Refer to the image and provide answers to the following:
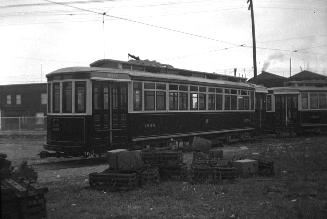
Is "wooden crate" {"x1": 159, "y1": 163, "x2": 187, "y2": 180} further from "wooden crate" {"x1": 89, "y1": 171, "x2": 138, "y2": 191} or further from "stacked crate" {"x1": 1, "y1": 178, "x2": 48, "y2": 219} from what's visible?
"stacked crate" {"x1": 1, "y1": 178, "x2": 48, "y2": 219}

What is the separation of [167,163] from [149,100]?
6539 mm

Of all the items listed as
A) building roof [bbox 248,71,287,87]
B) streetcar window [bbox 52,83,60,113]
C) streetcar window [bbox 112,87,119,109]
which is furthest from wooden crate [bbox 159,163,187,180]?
building roof [bbox 248,71,287,87]

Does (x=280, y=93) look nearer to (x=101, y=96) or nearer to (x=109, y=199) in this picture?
(x=101, y=96)

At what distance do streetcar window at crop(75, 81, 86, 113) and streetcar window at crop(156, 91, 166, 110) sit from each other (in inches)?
146

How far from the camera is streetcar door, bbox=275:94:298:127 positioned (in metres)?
27.6

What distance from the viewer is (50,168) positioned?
13688 mm

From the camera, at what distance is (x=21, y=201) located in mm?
6539

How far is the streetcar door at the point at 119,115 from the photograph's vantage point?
49.6ft

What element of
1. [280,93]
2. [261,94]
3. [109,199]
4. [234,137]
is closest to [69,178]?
[109,199]

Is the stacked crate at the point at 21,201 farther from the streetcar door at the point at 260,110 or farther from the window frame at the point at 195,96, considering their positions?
the streetcar door at the point at 260,110

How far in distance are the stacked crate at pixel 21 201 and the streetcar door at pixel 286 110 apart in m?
23.0

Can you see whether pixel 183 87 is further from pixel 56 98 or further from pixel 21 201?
pixel 21 201

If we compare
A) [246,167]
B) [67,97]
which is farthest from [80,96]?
[246,167]

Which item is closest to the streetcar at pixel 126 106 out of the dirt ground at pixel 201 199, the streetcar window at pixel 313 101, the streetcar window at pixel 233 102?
the streetcar window at pixel 233 102
